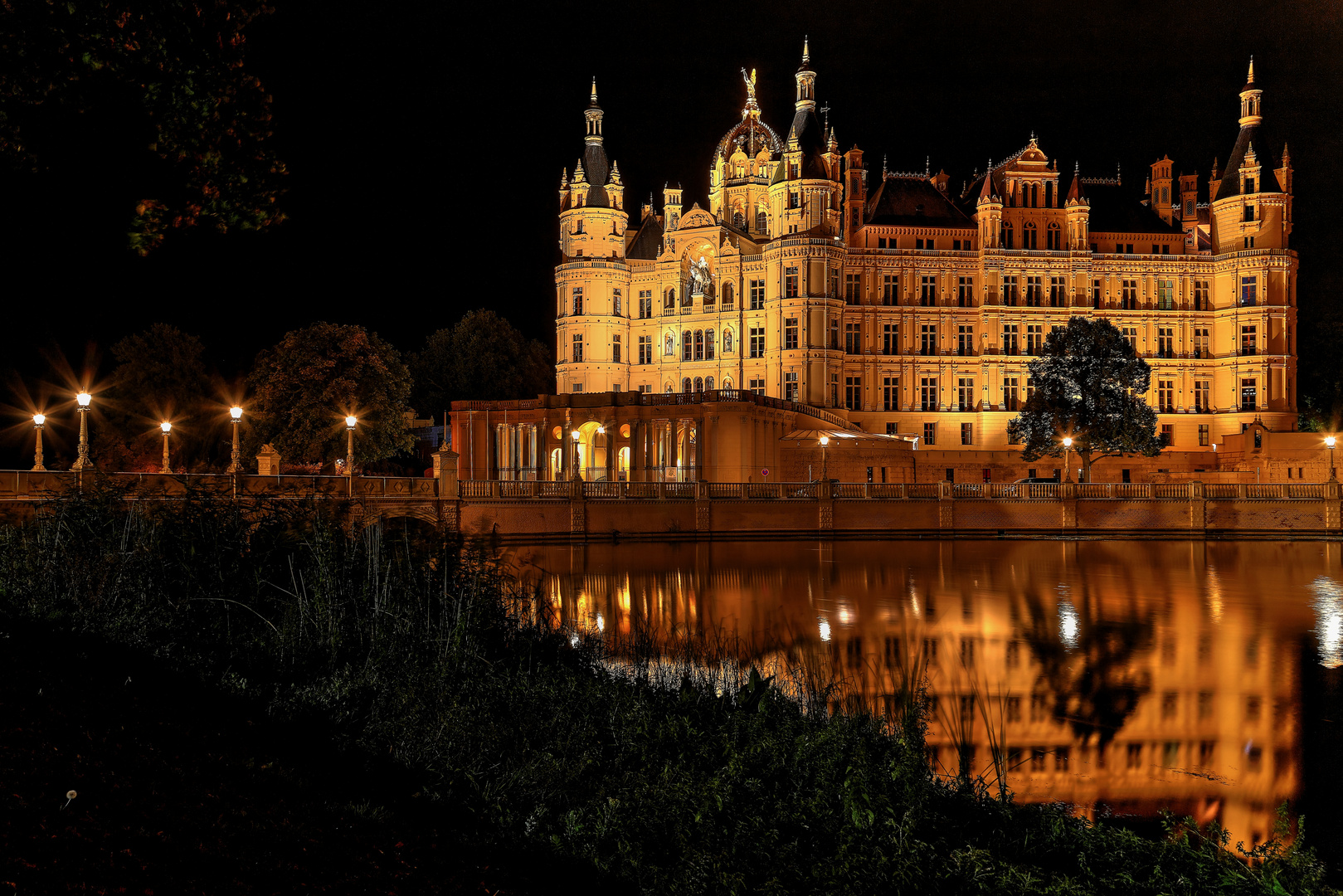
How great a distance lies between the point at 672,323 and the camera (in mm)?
73875

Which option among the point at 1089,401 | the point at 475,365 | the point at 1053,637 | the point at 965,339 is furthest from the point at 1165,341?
the point at 1053,637

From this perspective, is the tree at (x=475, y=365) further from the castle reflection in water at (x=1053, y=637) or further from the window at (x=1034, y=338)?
the castle reflection in water at (x=1053, y=637)

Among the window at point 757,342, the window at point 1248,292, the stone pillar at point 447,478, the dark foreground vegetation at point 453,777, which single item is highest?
the window at point 1248,292

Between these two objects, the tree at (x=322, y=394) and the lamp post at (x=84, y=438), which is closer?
the lamp post at (x=84, y=438)

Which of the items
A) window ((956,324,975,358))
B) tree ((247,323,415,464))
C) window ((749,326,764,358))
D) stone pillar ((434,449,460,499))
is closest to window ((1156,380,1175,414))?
window ((956,324,975,358))

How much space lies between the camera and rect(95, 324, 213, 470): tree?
202 feet

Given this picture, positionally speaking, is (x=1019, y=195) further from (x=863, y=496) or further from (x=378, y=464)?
(x=378, y=464)

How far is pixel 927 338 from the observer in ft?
238

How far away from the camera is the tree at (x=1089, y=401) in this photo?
59.8m

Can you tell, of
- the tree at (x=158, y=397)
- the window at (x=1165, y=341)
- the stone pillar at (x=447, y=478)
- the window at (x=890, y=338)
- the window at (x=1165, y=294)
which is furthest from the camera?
the window at (x=1165, y=294)

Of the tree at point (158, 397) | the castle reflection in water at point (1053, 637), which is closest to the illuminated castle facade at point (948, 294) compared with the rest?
the tree at point (158, 397)

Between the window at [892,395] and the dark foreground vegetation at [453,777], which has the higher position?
the window at [892,395]

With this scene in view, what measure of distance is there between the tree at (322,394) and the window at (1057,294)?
149ft

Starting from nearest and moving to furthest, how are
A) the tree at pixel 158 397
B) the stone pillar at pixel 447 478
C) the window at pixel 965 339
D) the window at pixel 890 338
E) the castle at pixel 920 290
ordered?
1. the stone pillar at pixel 447 478
2. the tree at pixel 158 397
3. the castle at pixel 920 290
4. the window at pixel 890 338
5. the window at pixel 965 339
